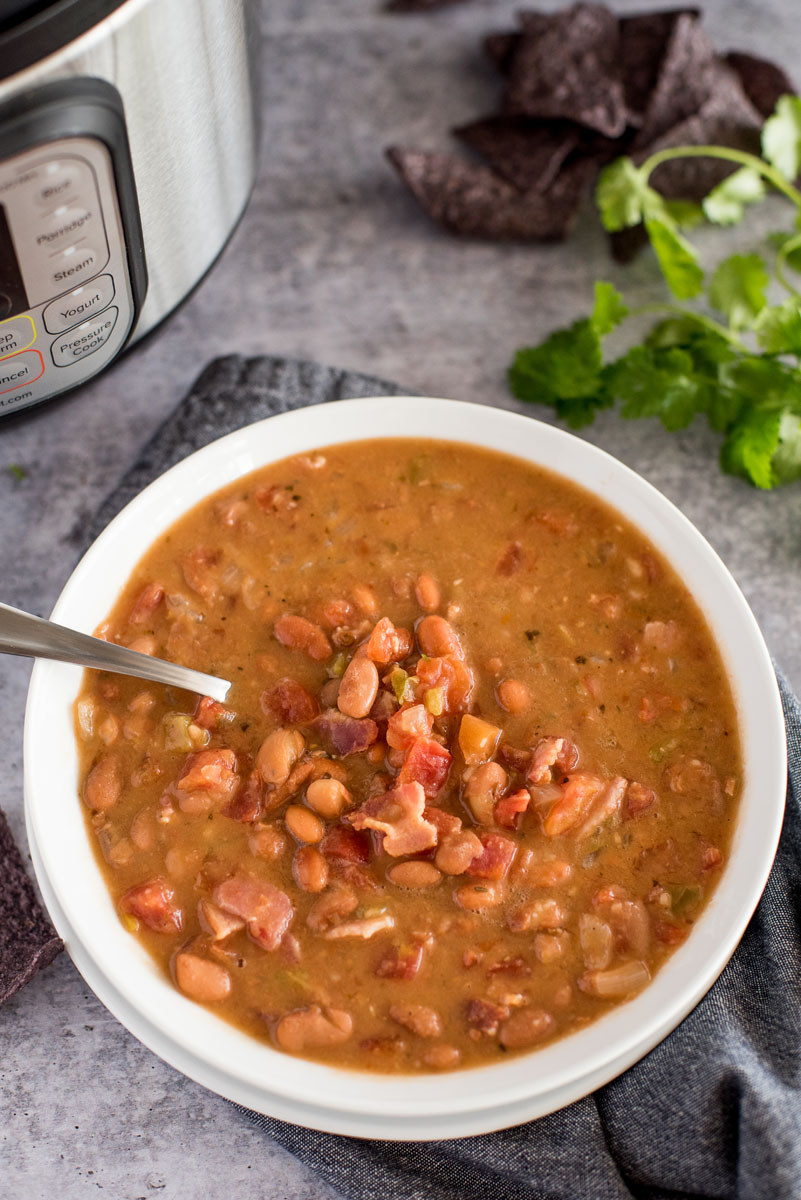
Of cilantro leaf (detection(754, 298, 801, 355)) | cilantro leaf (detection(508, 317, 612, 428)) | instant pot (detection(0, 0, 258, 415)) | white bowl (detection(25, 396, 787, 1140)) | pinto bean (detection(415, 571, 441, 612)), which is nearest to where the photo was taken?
instant pot (detection(0, 0, 258, 415))

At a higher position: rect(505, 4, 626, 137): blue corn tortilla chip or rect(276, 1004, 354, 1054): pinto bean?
rect(505, 4, 626, 137): blue corn tortilla chip

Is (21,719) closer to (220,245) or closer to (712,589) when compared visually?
(220,245)

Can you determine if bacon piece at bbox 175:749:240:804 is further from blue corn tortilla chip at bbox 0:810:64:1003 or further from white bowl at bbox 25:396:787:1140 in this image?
blue corn tortilla chip at bbox 0:810:64:1003

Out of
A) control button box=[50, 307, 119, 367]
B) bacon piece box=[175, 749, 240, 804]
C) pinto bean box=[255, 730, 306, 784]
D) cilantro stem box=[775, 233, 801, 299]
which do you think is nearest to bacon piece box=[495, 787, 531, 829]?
pinto bean box=[255, 730, 306, 784]

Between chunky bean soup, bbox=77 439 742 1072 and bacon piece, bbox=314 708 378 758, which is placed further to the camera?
bacon piece, bbox=314 708 378 758

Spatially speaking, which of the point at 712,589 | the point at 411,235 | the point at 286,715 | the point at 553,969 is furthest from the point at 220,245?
the point at 553,969

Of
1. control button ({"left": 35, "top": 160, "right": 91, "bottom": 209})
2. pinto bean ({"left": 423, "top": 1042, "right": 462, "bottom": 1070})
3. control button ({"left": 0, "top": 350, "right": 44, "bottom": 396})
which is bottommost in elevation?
pinto bean ({"left": 423, "top": 1042, "right": 462, "bottom": 1070})

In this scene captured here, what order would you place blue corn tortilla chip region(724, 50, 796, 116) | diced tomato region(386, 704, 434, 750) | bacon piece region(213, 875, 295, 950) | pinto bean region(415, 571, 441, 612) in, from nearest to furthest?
bacon piece region(213, 875, 295, 950) < diced tomato region(386, 704, 434, 750) < pinto bean region(415, 571, 441, 612) < blue corn tortilla chip region(724, 50, 796, 116)
